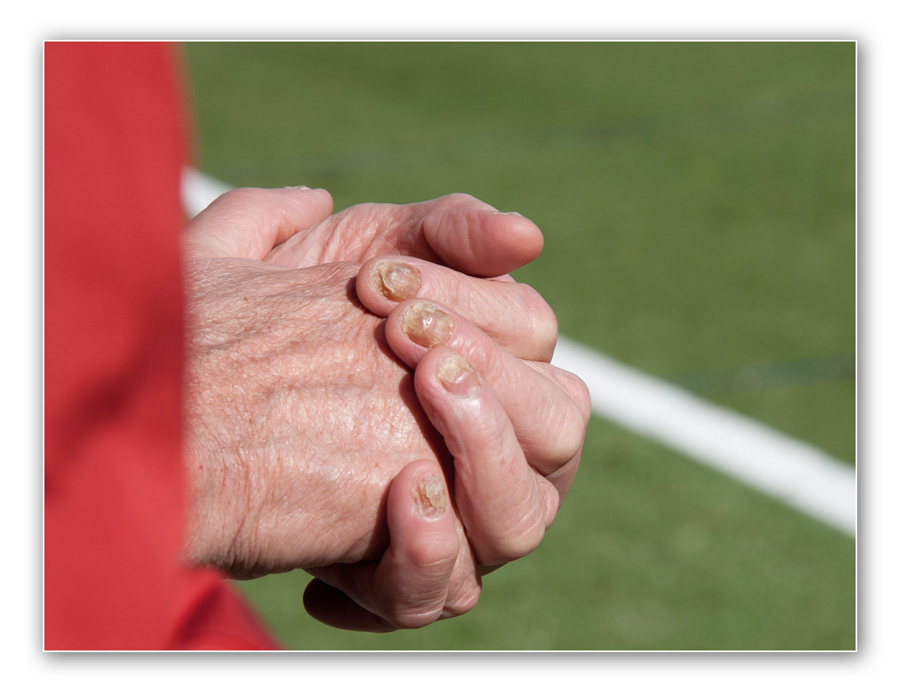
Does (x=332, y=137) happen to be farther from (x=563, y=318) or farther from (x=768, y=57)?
(x=768, y=57)

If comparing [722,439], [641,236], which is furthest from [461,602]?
[641,236]

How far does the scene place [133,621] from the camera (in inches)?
21.7

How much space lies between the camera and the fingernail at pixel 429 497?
1.28m

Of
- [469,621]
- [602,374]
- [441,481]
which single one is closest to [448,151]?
[602,374]

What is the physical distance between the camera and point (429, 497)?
1.28 meters

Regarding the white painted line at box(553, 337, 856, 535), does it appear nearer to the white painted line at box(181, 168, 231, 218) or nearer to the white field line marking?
the white field line marking

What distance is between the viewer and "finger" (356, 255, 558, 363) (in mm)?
1398

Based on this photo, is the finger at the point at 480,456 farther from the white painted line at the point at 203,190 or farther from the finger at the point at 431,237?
the white painted line at the point at 203,190

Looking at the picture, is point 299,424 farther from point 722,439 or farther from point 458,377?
point 722,439

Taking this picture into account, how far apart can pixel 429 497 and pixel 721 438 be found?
8.11 feet

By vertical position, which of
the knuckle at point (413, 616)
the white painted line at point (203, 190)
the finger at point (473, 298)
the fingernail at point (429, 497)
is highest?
the white painted line at point (203, 190)

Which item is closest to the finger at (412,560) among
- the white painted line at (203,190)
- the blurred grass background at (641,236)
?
the blurred grass background at (641,236)

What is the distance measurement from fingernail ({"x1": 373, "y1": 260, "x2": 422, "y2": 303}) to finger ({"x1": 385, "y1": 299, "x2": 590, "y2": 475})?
1.8 inches

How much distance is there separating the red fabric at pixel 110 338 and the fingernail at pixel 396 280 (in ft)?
2.75
